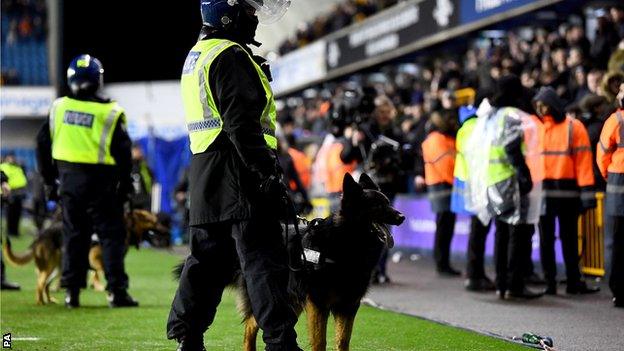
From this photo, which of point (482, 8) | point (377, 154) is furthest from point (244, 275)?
point (482, 8)

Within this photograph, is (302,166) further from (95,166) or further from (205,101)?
(205,101)

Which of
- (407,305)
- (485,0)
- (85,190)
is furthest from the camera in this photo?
(485,0)

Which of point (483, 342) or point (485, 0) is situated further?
point (485, 0)

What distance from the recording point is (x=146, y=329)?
8.69m

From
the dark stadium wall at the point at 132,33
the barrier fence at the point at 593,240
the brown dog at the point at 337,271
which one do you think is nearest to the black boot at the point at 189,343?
the brown dog at the point at 337,271

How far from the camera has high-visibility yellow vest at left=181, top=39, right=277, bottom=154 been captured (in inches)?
225

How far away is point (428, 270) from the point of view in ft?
49.1

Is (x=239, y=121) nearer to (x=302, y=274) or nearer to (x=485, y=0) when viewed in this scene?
(x=302, y=274)

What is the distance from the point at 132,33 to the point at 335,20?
404 inches

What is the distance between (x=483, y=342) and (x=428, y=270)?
7115mm

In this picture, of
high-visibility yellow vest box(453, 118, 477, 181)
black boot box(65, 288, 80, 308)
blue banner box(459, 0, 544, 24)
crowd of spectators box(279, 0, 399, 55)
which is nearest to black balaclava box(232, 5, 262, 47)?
black boot box(65, 288, 80, 308)

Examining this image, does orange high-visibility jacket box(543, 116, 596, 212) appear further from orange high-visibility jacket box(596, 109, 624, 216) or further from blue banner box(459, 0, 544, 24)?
blue banner box(459, 0, 544, 24)

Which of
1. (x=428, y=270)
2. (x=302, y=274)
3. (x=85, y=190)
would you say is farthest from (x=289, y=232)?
(x=428, y=270)

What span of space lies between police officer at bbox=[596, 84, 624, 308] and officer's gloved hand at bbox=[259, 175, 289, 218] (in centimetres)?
486
